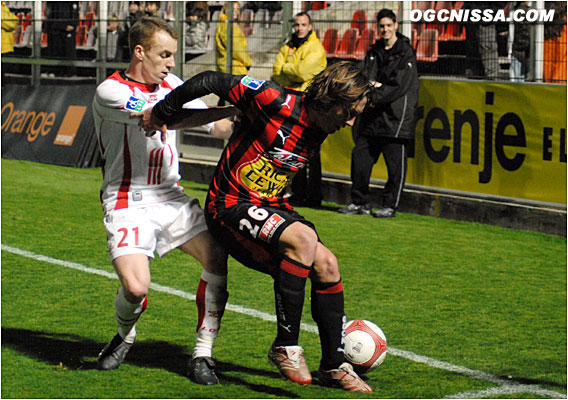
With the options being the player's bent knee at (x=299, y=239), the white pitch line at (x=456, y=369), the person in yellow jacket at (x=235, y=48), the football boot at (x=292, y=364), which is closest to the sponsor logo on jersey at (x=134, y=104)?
the player's bent knee at (x=299, y=239)

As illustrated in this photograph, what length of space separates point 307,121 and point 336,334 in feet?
3.49

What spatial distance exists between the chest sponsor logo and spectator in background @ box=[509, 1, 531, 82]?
5746 millimetres

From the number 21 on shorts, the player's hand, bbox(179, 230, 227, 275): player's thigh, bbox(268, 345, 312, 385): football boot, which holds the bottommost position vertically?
bbox(268, 345, 312, 385): football boot

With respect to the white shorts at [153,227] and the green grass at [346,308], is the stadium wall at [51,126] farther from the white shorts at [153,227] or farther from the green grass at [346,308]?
the white shorts at [153,227]

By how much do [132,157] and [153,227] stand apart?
0.38 meters

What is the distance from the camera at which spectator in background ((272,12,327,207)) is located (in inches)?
427

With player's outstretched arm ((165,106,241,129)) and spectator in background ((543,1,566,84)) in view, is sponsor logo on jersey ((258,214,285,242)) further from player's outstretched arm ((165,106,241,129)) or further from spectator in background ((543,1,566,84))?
spectator in background ((543,1,566,84))

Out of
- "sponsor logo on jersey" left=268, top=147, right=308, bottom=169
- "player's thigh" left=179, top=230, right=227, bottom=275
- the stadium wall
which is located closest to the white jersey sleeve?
"player's thigh" left=179, top=230, right=227, bottom=275

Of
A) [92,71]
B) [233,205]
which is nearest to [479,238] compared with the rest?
[233,205]

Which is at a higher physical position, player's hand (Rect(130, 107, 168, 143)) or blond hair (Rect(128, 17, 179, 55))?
blond hair (Rect(128, 17, 179, 55))

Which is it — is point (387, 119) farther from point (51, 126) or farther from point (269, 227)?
point (51, 126)

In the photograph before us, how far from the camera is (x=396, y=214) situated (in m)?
10.8

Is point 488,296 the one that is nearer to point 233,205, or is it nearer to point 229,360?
point 229,360

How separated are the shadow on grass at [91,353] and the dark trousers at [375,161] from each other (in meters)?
5.14
